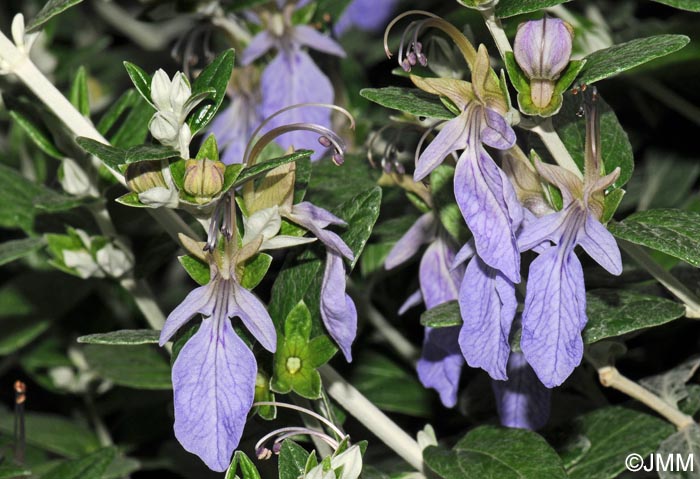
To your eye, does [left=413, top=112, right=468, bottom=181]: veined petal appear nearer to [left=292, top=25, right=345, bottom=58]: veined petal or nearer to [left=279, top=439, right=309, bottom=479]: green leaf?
[left=279, top=439, right=309, bottom=479]: green leaf

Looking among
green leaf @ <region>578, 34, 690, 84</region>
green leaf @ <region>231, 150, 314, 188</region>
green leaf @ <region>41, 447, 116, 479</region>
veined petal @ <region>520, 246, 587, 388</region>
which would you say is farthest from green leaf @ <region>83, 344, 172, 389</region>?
green leaf @ <region>578, 34, 690, 84</region>

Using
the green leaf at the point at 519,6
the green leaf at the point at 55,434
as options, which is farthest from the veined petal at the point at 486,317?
the green leaf at the point at 55,434

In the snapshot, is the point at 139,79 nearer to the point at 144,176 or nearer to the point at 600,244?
the point at 144,176

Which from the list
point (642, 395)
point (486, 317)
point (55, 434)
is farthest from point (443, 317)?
point (55, 434)

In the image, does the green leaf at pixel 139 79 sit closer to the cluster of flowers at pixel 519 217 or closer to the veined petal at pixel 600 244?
the cluster of flowers at pixel 519 217

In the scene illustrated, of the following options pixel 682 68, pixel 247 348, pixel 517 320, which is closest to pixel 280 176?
pixel 247 348

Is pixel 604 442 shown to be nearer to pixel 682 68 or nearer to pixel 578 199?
pixel 578 199

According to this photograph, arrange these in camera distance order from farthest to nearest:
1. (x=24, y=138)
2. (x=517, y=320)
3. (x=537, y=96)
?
(x=24, y=138)
(x=517, y=320)
(x=537, y=96)
